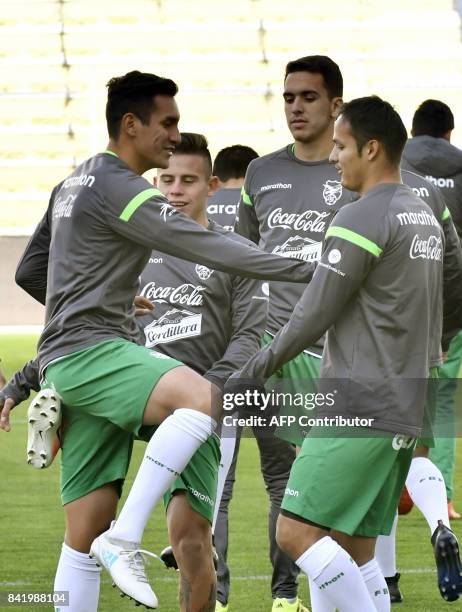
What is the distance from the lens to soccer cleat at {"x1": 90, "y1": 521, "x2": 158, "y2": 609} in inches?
147

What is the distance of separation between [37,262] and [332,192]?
57.8 inches

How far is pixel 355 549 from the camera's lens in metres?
4.10

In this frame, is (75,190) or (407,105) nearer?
(75,190)

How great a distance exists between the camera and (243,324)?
5.00 meters

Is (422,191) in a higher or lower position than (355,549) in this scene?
higher

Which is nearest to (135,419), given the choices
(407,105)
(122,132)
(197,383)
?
(197,383)

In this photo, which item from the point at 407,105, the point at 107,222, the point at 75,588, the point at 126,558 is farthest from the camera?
the point at 407,105

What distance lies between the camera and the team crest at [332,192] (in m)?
5.49

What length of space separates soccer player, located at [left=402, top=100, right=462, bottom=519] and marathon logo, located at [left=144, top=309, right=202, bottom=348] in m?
2.65

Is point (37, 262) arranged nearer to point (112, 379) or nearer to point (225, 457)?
point (112, 379)

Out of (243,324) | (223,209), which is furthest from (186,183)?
(223,209)

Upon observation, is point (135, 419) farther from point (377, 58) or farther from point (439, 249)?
point (377, 58)

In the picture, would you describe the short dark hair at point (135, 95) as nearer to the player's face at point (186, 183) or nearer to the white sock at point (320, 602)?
the player's face at point (186, 183)

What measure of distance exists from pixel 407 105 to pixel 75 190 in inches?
947
